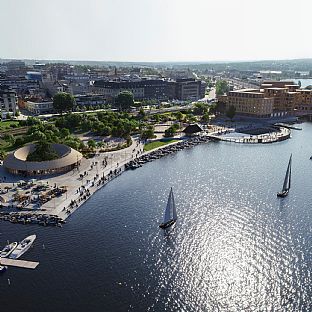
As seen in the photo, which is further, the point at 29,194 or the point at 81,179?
the point at 81,179

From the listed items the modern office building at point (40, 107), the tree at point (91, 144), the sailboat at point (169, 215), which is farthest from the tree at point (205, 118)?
the sailboat at point (169, 215)

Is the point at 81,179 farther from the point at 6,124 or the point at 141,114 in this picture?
the point at 141,114

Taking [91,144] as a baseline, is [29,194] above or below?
below

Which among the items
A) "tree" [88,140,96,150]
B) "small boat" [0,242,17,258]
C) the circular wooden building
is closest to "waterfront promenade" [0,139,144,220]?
the circular wooden building

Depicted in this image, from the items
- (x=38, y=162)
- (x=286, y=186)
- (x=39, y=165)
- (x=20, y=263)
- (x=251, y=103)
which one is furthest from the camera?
(x=251, y=103)

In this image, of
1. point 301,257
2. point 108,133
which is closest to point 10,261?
point 301,257

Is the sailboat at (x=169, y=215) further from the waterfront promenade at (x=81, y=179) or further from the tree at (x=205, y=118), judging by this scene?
the tree at (x=205, y=118)

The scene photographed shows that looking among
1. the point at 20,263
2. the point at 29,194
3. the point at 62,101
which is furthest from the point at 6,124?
the point at 20,263
